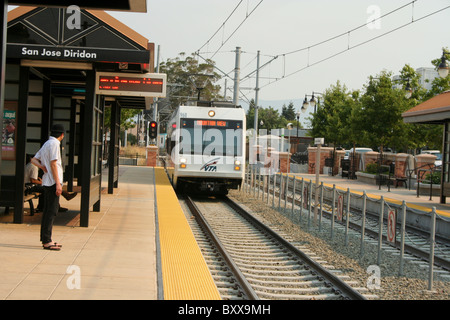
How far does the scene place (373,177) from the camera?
2675cm

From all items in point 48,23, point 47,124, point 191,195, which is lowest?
point 191,195

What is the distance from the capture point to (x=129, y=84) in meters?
11.0

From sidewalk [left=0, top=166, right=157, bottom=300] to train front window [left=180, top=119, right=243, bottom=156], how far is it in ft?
21.2

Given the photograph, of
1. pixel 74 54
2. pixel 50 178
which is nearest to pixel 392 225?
pixel 50 178

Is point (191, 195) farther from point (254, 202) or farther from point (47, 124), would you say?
point (47, 124)

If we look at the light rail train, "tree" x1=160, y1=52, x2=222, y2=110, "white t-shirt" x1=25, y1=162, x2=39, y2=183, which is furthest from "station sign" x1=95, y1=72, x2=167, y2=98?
"tree" x1=160, y1=52, x2=222, y2=110

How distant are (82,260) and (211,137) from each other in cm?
1160

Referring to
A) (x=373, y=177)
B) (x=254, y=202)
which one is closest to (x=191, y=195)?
(x=254, y=202)

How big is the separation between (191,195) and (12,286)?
15.9m

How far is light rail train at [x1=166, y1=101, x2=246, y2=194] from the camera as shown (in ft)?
61.1

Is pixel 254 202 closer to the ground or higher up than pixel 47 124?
closer to the ground

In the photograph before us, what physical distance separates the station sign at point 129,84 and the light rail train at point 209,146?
743 cm
